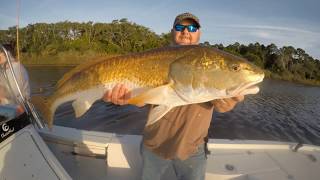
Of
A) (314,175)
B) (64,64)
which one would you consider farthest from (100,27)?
(314,175)

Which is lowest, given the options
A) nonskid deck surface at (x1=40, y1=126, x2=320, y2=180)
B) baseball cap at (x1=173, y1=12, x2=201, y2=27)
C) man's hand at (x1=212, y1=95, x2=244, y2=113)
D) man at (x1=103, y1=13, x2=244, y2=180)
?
nonskid deck surface at (x1=40, y1=126, x2=320, y2=180)

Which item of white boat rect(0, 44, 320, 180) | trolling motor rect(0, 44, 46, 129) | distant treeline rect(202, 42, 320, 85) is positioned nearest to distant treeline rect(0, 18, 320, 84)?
distant treeline rect(202, 42, 320, 85)

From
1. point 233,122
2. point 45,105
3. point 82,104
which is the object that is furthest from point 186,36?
point 233,122

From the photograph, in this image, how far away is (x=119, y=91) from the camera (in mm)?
2592

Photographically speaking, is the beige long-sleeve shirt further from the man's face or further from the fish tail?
the fish tail

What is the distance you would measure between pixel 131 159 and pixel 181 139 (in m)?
1.70

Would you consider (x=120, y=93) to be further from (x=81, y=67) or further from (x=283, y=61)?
(x=283, y=61)

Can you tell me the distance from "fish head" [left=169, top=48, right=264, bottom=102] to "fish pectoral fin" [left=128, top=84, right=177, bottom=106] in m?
0.07

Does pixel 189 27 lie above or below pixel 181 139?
above

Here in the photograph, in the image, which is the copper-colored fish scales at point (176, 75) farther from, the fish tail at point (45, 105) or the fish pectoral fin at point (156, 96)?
the fish tail at point (45, 105)

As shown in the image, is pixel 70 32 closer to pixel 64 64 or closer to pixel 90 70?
pixel 64 64

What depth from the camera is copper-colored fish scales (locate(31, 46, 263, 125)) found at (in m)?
2.38

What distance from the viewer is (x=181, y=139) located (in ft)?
9.39

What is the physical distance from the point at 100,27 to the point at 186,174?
206 ft
